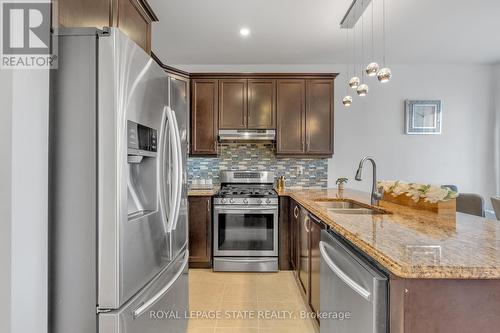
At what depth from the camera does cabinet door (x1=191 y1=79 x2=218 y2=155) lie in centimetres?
383

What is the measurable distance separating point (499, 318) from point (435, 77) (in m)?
4.27

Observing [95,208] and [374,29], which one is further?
[374,29]

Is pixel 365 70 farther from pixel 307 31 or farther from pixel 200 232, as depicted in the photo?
pixel 200 232

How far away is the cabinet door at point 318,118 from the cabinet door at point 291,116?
0.27ft

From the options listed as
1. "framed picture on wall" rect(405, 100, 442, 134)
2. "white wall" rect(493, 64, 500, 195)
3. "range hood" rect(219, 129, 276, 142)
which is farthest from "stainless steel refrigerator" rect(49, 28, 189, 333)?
"white wall" rect(493, 64, 500, 195)

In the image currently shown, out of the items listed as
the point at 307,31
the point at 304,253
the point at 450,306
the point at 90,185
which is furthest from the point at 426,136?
the point at 90,185

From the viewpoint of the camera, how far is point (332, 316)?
5.00 feet

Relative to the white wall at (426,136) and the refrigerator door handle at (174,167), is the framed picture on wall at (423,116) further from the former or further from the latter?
the refrigerator door handle at (174,167)

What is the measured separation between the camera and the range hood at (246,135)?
3.78m

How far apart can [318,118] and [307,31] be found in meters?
1.15

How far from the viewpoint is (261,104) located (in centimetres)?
383

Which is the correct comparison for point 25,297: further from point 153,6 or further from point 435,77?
point 435,77

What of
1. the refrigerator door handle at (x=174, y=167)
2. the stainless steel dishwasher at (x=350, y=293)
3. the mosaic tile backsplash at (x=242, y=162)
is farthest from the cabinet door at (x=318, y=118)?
the refrigerator door handle at (x=174, y=167)

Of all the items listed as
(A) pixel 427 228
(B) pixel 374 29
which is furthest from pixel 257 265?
(B) pixel 374 29
